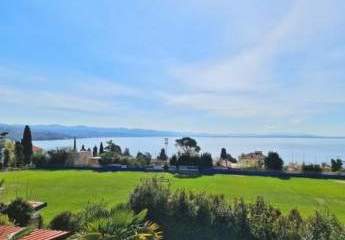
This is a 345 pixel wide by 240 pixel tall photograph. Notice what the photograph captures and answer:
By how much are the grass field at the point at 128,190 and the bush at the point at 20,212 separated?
13.9 ft

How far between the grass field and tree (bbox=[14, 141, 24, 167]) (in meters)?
14.1

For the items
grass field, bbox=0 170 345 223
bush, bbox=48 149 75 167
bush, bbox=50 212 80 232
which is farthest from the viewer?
bush, bbox=48 149 75 167

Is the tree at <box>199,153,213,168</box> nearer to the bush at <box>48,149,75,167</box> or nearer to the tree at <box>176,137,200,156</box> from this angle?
the tree at <box>176,137,200,156</box>

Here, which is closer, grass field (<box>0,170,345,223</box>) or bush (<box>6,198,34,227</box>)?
bush (<box>6,198,34,227</box>)

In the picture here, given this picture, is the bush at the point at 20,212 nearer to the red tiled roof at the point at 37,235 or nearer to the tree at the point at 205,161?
the red tiled roof at the point at 37,235

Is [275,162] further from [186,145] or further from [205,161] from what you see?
[186,145]

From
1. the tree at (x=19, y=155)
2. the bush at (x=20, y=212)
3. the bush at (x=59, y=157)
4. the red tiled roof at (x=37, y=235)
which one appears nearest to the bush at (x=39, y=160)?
the bush at (x=59, y=157)

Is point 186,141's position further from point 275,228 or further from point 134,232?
point 134,232

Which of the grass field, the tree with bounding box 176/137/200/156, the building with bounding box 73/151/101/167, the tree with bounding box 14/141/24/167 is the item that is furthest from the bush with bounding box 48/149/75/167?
the tree with bounding box 176/137/200/156

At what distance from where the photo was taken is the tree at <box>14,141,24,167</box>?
2273 inches

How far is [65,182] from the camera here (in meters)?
38.6

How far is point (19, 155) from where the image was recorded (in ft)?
193

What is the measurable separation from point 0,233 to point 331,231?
8.61 m

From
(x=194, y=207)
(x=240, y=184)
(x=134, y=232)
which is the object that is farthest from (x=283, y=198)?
(x=134, y=232)
